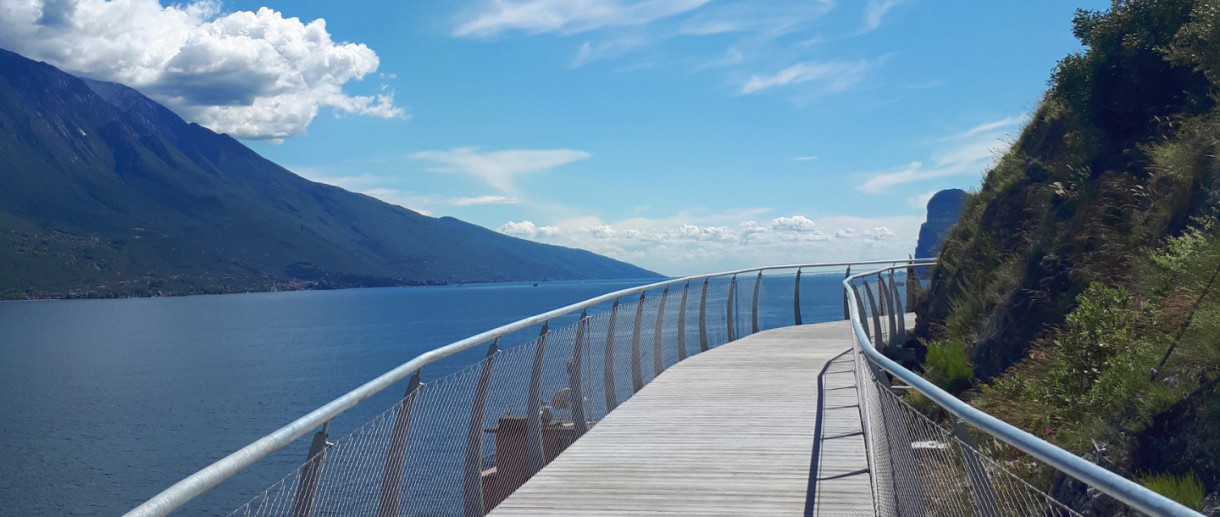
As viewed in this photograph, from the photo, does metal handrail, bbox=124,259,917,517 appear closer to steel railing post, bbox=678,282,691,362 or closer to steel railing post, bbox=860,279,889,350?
steel railing post, bbox=678,282,691,362

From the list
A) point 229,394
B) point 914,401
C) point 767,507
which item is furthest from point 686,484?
point 229,394

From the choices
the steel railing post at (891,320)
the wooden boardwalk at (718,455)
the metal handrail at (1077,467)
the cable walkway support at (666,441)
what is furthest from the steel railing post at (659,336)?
the metal handrail at (1077,467)

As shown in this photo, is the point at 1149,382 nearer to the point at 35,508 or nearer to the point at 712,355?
the point at 712,355

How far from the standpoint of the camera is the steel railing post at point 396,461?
429 centimetres

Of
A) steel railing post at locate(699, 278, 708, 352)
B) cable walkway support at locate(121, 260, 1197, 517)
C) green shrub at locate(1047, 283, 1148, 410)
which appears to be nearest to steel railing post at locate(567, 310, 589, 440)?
cable walkway support at locate(121, 260, 1197, 517)

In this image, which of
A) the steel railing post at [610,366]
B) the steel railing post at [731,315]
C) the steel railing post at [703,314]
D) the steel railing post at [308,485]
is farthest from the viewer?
the steel railing post at [731,315]

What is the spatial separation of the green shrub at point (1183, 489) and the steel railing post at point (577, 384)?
434cm

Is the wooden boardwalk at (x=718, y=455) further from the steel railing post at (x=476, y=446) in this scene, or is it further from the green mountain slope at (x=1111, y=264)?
the green mountain slope at (x=1111, y=264)

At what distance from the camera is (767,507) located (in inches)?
219

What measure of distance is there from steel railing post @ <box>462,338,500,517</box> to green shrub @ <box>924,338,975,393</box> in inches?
240

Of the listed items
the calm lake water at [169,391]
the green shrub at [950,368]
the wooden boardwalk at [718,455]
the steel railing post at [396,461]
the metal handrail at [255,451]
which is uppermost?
the metal handrail at [255,451]

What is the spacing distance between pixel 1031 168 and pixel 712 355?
4.94m

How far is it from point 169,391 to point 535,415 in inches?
2680

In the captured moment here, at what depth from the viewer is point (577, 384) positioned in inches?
310
